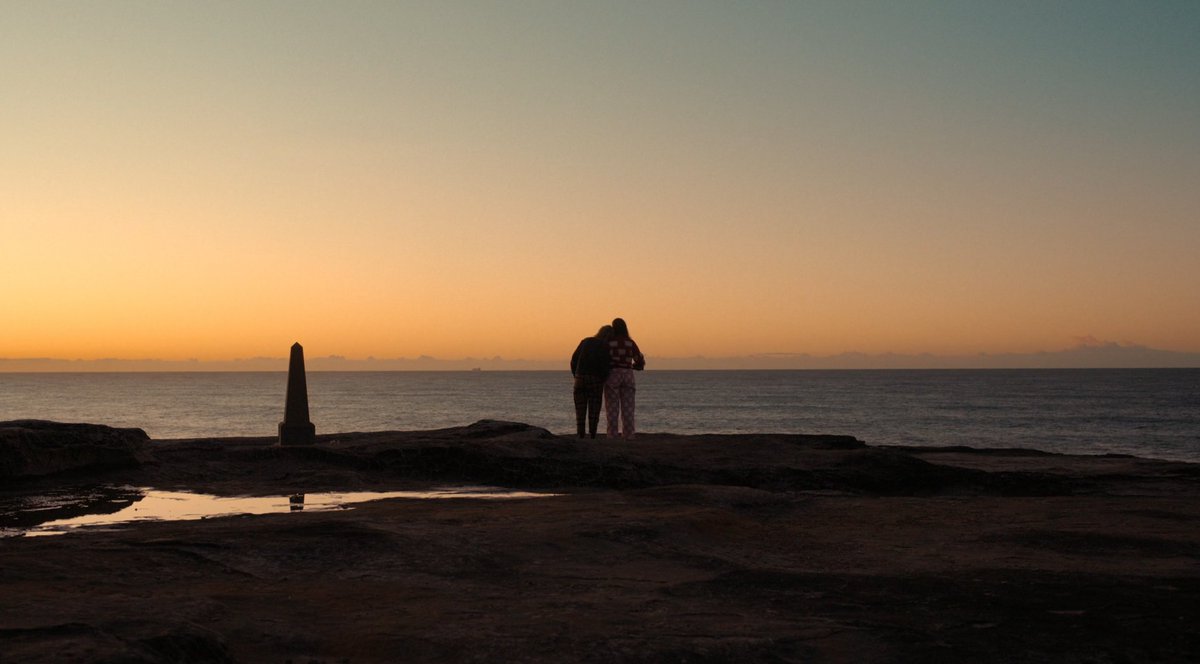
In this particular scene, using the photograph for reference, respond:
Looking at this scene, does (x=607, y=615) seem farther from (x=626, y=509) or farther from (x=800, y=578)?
(x=626, y=509)

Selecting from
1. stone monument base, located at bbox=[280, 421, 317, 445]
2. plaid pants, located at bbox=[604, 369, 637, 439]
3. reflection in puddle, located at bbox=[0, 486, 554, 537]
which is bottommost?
reflection in puddle, located at bbox=[0, 486, 554, 537]

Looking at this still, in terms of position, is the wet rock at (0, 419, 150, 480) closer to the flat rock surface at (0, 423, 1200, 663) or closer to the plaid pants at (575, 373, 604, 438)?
the flat rock surface at (0, 423, 1200, 663)

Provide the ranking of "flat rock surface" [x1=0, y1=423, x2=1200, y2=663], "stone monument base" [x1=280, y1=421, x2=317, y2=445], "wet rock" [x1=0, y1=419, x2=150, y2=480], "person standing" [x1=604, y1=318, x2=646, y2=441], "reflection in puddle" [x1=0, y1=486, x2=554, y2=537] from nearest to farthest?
"flat rock surface" [x1=0, y1=423, x2=1200, y2=663]
"reflection in puddle" [x1=0, y1=486, x2=554, y2=537]
"wet rock" [x1=0, y1=419, x2=150, y2=480]
"stone monument base" [x1=280, y1=421, x2=317, y2=445]
"person standing" [x1=604, y1=318, x2=646, y2=441]

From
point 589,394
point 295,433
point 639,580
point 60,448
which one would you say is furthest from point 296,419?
point 639,580

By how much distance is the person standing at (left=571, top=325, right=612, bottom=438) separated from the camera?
50.4 ft

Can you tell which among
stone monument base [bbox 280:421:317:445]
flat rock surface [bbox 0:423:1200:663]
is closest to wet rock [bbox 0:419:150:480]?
flat rock surface [bbox 0:423:1200:663]

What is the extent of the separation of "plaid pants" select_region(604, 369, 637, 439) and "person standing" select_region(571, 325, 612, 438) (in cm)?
16

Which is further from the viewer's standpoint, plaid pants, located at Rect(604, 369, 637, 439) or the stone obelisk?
plaid pants, located at Rect(604, 369, 637, 439)

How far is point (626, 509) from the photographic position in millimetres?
8641

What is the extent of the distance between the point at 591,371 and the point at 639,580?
30.9 feet

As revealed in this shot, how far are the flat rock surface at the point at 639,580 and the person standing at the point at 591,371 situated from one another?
4.48 m

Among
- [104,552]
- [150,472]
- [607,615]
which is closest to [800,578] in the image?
[607,615]

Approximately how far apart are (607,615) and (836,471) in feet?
23.9

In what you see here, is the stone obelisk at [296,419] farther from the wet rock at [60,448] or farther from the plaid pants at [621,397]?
the plaid pants at [621,397]
